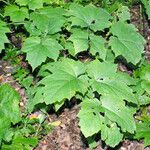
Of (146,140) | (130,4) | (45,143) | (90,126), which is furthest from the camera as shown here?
(130,4)

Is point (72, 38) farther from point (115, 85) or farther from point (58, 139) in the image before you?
point (58, 139)

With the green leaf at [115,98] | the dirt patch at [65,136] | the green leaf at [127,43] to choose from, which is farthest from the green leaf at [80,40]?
the dirt patch at [65,136]

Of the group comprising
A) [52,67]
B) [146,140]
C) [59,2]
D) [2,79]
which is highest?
[52,67]

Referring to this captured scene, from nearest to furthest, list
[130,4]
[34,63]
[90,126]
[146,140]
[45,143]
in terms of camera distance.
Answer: [90,126] → [34,63] → [146,140] → [45,143] → [130,4]

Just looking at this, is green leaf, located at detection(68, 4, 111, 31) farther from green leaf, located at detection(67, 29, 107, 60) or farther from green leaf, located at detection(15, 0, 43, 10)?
green leaf, located at detection(15, 0, 43, 10)

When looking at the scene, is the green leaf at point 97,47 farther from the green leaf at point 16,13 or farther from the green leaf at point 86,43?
the green leaf at point 16,13

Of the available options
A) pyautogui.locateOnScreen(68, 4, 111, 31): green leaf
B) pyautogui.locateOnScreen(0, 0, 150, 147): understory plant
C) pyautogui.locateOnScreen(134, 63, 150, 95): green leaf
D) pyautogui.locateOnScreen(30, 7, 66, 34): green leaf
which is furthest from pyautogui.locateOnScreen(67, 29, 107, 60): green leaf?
pyautogui.locateOnScreen(134, 63, 150, 95): green leaf

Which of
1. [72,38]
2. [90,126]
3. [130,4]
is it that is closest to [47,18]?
[72,38]
